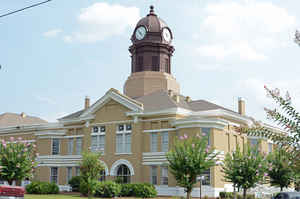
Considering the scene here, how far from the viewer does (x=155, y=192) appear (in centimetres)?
3847

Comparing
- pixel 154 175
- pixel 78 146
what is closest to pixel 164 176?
pixel 154 175

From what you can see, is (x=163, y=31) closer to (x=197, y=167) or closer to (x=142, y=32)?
(x=142, y=32)

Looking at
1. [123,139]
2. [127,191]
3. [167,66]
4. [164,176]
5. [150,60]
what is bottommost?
[127,191]

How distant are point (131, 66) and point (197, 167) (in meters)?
26.5

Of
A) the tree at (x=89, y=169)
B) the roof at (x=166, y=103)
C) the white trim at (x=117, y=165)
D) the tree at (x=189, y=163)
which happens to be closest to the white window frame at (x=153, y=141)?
the roof at (x=166, y=103)

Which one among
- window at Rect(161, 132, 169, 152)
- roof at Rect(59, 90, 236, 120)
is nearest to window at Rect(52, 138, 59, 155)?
roof at Rect(59, 90, 236, 120)

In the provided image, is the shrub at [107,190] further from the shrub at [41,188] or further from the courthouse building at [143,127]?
the shrub at [41,188]

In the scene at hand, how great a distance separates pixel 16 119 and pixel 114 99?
2818 centimetres

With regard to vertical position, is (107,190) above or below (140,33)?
below

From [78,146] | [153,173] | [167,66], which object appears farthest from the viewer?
[167,66]

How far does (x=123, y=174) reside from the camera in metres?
43.2

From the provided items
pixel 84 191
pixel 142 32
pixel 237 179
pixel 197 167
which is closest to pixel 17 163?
pixel 84 191

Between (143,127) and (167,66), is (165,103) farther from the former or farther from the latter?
(167,66)

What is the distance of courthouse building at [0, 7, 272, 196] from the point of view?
40.1 meters
